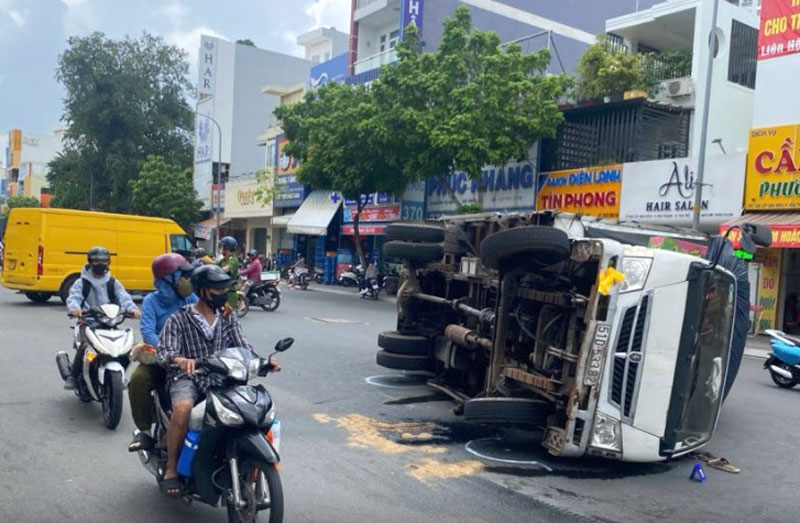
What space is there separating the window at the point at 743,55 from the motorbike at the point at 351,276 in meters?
15.1

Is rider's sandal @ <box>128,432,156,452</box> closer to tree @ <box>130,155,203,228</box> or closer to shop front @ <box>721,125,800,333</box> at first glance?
shop front @ <box>721,125,800,333</box>

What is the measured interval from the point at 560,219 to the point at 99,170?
1897 inches

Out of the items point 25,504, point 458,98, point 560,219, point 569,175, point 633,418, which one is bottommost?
point 25,504

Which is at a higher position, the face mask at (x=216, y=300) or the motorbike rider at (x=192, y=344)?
the face mask at (x=216, y=300)

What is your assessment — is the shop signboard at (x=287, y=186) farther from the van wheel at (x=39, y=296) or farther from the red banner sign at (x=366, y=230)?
the van wheel at (x=39, y=296)

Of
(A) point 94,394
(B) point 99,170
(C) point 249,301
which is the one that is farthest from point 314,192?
(A) point 94,394

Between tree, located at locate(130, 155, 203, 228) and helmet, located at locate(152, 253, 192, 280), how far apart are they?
128ft

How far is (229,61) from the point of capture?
52.3 meters

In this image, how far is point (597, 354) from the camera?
5098mm

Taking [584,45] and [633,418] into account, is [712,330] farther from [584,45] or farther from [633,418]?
[584,45]

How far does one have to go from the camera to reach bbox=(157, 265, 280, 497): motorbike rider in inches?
156

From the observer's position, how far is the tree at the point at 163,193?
139ft

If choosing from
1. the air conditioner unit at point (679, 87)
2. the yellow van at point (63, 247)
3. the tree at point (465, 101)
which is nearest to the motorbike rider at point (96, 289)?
the yellow van at point (63, 247)

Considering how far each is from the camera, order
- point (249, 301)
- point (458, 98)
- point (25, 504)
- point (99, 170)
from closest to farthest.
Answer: point (25, 504) → point (249, 301) → point (458, 98) → point (99, 170)
